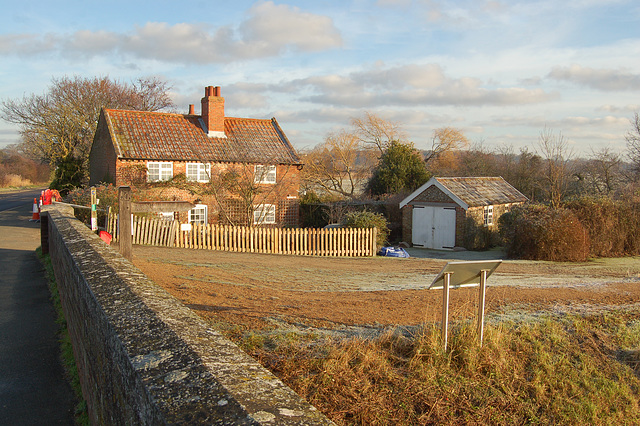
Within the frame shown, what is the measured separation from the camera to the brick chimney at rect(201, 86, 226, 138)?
30.9 metres

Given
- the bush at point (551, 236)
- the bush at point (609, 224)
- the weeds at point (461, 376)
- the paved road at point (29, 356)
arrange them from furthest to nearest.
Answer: the bush at point (609, 224), the bush at point (551, 236), the paved road at point (29, 356), the weeds at point (461, 376)

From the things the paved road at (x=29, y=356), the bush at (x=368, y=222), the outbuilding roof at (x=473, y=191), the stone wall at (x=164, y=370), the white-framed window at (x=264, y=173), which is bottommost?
the paved road at (x=29, y=356)

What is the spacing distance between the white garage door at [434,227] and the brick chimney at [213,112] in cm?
1314

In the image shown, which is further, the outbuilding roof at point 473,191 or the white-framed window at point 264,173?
the white-framed window at point 264,173

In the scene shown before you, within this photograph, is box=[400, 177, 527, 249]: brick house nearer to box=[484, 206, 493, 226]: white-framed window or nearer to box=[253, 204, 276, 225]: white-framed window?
box=[484, 206, 493, 226]: white-framed window

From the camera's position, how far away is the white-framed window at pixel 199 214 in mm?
28731

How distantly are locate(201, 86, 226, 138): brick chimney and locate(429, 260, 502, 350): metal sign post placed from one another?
26.6m

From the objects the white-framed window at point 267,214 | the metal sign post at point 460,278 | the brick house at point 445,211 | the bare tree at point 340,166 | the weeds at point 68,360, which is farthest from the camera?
the bare tree at point 340,166

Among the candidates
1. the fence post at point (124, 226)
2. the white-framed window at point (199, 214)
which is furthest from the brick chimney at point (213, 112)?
the fence post at point (124, 226)

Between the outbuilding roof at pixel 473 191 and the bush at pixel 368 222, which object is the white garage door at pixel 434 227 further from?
the bush at pixel 368 222

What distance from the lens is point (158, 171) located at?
28125 millimetres

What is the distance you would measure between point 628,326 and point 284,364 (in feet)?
20.8

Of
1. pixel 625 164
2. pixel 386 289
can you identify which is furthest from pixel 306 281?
pixel 625 164

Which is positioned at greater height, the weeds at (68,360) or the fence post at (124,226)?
the fence post at (124,226)
